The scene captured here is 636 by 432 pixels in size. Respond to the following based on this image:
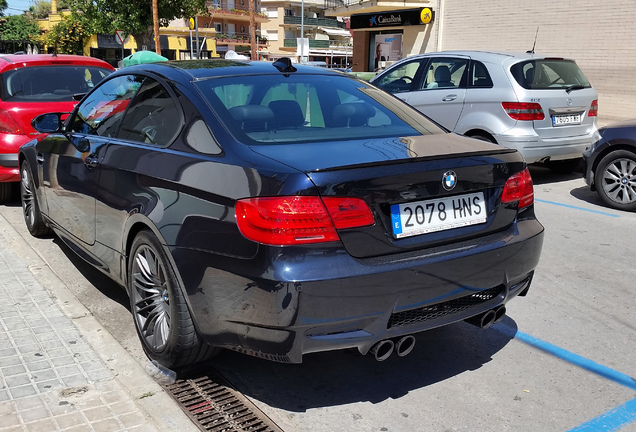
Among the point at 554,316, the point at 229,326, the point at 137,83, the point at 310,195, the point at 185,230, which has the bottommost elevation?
the point at 554,316

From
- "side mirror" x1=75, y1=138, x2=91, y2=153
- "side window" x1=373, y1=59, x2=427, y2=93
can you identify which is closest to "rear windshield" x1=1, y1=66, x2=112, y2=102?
"side mirror" x1=75, y1=138, x2=91, y2=153

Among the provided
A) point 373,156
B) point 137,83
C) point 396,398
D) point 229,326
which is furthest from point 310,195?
point 137,83

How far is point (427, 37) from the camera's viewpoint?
24.7 metres

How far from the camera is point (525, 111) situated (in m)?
8.11

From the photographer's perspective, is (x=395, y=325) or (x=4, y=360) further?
(x=4, y=360)

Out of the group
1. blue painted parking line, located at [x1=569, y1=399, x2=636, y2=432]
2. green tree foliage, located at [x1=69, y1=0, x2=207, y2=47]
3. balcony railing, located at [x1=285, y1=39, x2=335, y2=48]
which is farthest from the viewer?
balcony railing, located at [x1=285, y1=39, x2=335, y2=48]

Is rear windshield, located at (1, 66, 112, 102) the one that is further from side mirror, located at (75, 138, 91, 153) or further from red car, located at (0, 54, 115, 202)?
side mirror, located at (75, 138, 91, 153)

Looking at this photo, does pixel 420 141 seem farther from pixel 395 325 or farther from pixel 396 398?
pixel 396 398

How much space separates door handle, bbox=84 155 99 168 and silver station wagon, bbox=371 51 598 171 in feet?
18.6

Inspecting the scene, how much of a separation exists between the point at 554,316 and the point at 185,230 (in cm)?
262

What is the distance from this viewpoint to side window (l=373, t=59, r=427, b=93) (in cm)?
959

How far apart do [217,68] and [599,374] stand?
2.73m

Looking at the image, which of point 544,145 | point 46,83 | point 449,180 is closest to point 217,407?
point 449,180

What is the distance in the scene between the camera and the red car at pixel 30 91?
22.3ft
